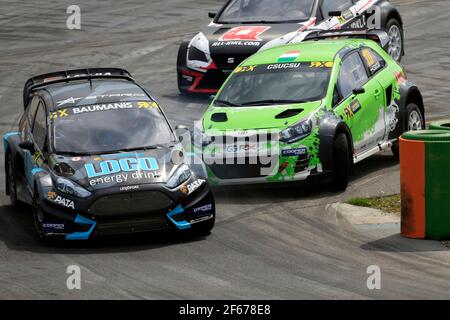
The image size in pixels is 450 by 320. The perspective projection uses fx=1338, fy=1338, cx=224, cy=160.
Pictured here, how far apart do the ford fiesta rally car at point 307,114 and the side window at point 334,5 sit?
150 inches

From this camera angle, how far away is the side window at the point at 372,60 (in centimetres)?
1681

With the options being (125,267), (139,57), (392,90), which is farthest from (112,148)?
(139,57)

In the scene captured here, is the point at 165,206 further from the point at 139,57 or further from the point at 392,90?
the point at 139,57

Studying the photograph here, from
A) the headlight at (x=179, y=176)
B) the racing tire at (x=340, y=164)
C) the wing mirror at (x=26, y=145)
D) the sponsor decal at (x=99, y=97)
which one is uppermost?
the sponsor decal at (x=99, y=97)

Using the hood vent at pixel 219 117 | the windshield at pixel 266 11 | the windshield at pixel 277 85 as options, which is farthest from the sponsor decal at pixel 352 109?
the windshield at pixel 266 11

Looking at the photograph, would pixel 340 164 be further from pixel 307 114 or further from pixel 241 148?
pixel 241 148

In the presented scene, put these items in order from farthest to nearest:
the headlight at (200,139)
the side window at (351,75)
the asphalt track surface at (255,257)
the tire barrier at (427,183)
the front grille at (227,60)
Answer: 1. the front grille at (227,60)
2. the side window at (351,75)
3. the headlight at (200,139)
4. the tire barrier at (427,183)
5. the asphalt track surface at (255,257)

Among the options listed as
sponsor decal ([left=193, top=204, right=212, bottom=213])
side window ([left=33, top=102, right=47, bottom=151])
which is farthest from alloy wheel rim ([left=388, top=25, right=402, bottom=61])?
sponsor decal ([left=193, top=204, right=212, bottom=213])

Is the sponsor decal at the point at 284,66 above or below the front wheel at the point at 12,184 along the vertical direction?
above

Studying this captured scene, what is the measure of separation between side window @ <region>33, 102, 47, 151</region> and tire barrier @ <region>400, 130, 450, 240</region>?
3.82 meters

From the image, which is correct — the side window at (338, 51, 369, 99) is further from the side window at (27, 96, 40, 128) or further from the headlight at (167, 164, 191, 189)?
the side window at (27, 96, 40, 128)

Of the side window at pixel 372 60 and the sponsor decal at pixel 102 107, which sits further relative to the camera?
the side window at pixel 372 60

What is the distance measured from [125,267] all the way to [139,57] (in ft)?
44.4

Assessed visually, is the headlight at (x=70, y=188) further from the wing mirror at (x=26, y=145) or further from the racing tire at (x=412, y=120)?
the racing tire at (x=412, y=120)
